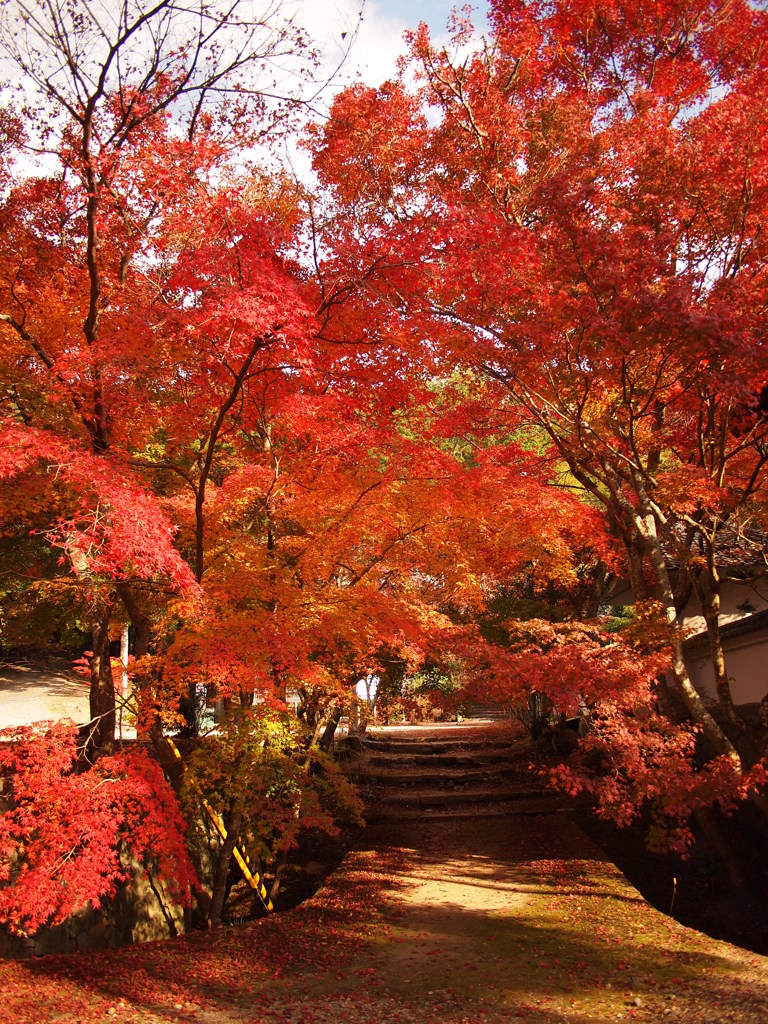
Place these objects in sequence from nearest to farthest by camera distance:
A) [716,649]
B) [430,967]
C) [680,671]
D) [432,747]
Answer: [430,967]
[680,671]
[716,649]
[432,747]

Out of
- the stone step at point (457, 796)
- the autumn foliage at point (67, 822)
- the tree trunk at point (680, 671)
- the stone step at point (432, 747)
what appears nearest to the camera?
the autumn foliage at point (67, 822)

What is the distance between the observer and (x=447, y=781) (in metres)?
18.0

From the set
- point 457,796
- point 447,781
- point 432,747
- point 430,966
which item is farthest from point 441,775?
point 430,966

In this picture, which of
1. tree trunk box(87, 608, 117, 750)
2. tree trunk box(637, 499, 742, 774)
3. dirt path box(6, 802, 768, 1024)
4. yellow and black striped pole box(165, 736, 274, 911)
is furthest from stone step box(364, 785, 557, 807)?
tree trunk box(87, 608, 117, 750)

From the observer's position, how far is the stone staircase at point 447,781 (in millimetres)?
15352

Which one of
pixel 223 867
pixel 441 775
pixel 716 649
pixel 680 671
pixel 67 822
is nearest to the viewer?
pixel 67 822

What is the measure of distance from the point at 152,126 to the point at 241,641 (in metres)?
5.48

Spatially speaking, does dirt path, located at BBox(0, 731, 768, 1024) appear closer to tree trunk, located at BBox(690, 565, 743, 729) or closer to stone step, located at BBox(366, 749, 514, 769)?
tree trunk, located at BBox(690, 565, 743, 729)

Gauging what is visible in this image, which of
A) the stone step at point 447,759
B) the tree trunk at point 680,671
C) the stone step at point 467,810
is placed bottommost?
the stone step at point 467,810

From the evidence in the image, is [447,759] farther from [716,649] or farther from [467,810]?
[716,649]

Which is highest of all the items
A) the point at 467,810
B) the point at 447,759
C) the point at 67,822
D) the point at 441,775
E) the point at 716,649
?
the point at 716,649

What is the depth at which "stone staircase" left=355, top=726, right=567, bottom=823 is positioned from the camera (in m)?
15.4

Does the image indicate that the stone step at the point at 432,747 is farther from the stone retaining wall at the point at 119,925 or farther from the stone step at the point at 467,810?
the stone retaining wall at the point at 119,925

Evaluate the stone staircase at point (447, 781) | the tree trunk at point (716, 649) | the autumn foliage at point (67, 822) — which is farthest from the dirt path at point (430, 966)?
the stone staircase at point (447, 781)
